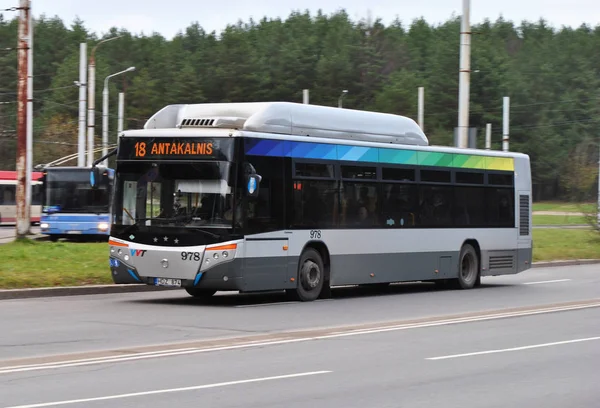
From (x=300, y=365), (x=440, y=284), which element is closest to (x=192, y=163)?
(x=300, y=365)

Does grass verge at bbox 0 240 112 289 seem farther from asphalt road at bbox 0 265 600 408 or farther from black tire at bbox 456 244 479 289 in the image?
black tire at bbox 456 244 479 289

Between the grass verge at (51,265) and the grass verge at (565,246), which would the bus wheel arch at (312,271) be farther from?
the grass verge at (565,246)

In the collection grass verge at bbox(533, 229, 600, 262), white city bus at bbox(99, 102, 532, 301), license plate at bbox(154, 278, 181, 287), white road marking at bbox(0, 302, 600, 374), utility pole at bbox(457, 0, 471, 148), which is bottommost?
white road marking at bbox(0, 302, 600, 374)

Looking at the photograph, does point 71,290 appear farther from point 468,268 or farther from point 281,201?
point 468,268

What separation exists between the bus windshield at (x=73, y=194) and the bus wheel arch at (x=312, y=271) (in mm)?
21776

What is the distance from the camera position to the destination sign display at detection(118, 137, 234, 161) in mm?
17312

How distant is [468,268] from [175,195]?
25.8 feet

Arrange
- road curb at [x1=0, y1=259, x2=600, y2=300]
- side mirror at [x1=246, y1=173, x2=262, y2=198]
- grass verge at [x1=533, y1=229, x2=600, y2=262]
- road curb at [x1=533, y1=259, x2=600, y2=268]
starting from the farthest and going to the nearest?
1. grass verge at [x1=533, y1=229, x2=600, y2=262]
2. road curb at [x1=533, y1=259, x2=600, y2=268]
3. road curb at [x1=0, y1=259, x2=600, y2=300]
4. side mirror at [x1=246, y1=173, x2=262, y2=198]

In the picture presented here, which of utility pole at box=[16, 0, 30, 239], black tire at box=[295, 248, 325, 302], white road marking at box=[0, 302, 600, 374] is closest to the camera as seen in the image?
white road marking at box=[0, 302, 600, 374]

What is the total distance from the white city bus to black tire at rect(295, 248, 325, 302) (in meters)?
0.02

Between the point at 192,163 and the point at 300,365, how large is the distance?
7186 millimetres

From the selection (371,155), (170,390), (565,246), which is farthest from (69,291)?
(565,246)

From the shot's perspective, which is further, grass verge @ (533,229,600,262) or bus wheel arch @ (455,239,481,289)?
grass verge @ (533,229,600,262)

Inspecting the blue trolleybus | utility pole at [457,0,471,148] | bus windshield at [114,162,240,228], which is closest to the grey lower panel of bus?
bus windshield at [114,162,240,228]
